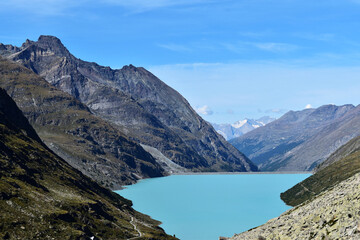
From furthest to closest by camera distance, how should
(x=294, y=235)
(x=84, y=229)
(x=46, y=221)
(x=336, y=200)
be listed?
(x=84, y=229) < (x=46, y=221) < (x=336, y=200) < (x=294, y=235)

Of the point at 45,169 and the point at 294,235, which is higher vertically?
the point at 45,169

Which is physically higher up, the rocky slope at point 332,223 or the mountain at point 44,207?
the mountain at point 44,207

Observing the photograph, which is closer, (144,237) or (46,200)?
(46,200)

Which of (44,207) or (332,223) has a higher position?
(44,207)

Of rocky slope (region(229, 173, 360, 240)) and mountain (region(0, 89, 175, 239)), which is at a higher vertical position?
mountain (region(0, 89, 175, 239))

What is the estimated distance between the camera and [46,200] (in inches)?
5620

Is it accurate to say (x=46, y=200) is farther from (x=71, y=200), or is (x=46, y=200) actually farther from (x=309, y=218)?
(x=309, y=218)

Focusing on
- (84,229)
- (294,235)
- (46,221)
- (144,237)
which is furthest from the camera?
(144,237)

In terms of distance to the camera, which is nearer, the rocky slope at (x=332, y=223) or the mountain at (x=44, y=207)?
the rocky slope at (x=332, y=223)

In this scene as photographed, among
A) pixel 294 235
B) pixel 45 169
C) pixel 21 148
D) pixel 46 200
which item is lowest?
pixel 294 235

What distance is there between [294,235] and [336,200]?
23.0 ft

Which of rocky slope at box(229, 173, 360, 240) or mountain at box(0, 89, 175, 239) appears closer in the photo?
rocky slope at box(229, 173, 360, 240)

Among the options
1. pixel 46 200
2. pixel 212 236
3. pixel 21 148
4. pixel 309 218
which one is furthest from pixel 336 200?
pixel 21 148

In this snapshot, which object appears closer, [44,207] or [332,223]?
[332,223]
